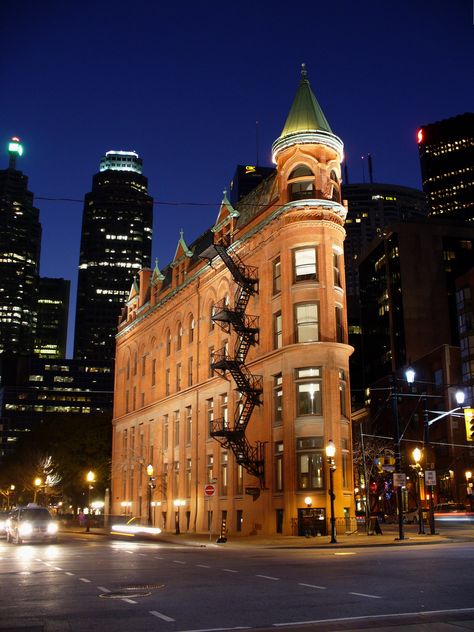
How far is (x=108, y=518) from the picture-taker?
6669cm

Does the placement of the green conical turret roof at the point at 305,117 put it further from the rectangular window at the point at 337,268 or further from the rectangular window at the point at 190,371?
the rectangular window at the point at 190,371

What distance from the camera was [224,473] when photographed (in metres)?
52.7

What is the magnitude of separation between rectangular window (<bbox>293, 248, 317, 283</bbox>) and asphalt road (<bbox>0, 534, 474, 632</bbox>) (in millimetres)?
25185

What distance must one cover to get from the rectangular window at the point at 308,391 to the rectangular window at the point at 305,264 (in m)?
6.18

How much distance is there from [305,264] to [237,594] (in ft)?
109

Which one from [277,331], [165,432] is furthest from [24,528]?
[165,432]

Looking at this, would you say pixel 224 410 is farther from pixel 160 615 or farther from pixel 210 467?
pixel 160 615

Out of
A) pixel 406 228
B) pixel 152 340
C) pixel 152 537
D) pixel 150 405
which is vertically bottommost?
pixel 152 537

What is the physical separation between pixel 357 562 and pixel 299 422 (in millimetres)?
22223

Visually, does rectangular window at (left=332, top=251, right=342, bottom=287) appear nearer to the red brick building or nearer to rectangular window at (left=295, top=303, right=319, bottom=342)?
the red brick building

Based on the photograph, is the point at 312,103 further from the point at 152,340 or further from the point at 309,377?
the point at 152,340

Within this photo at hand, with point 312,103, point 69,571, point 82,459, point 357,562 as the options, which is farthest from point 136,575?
point 82,459

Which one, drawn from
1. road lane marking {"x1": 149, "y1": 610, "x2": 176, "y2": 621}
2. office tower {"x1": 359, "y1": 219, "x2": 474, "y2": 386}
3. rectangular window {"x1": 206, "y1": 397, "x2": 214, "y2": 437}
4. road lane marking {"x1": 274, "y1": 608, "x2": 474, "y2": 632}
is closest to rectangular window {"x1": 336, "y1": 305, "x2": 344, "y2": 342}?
rectangular window {"x1": 206, "y1": 397, "x2": 214, "y2": 437}

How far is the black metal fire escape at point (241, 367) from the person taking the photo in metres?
46.7
